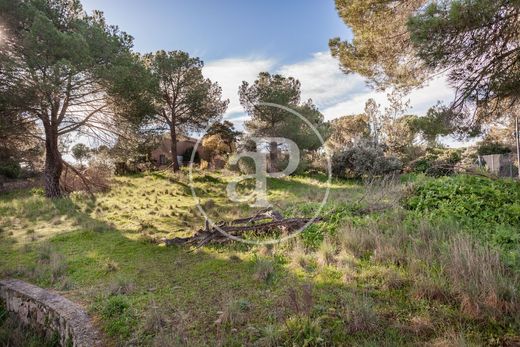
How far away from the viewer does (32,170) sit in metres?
20.7

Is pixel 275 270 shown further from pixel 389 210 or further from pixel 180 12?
pixel 180 12

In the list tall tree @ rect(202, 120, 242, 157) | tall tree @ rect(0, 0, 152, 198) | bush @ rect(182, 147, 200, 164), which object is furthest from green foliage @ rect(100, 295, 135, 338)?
bush @ rect(182, 147, 200, 164)

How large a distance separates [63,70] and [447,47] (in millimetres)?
9785

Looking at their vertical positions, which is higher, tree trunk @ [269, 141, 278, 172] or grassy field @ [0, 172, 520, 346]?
tree trunk @ [269, 141, 278, 172]

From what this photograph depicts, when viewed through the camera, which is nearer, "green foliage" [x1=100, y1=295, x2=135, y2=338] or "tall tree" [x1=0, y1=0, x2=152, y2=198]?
"green foliage" [x1=100, y1=295, x2=135, y2=338]

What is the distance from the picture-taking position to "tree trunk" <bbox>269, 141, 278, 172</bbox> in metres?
19.5

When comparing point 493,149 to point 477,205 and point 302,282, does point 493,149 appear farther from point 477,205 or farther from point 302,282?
point 302,282

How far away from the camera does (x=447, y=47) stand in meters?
5.52

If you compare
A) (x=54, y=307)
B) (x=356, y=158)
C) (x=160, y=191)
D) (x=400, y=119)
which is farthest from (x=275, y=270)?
(x=400, y=119)

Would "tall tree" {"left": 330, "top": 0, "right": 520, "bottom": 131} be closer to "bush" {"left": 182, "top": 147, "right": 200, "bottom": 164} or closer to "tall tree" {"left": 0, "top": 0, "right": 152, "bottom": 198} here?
"tall tree" {"left": 0, "top": 0, "right": 152, "bottom": 198}

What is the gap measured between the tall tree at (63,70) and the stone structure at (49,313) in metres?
6.40

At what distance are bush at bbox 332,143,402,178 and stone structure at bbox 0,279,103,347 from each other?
15988 millimetres

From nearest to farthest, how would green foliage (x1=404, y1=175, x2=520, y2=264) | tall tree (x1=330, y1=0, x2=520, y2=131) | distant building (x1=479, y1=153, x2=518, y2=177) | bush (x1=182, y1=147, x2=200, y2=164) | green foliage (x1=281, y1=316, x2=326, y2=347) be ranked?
green foliage (x1=281, y1=316, x2=326, y2=347) → green foliage (x1=404, y1=175, x2=520, y2=264) → tall tree (x1=330, y1=0, x2=520, y2=131) → distant building (x1=479, y1=153, x2=518, y2=177) → bush (x1=182, y1=147, x2=200, y2=164)

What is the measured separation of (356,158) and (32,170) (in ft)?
69.9
